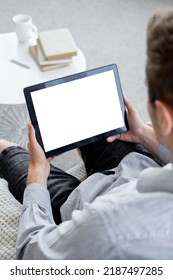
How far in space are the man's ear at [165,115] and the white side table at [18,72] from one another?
→ 929 millimetres

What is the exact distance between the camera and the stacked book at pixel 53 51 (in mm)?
1666

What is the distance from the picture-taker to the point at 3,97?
1576 mm

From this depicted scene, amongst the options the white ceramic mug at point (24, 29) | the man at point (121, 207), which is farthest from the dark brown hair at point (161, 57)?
the white ceramic mug at point (24, 29)

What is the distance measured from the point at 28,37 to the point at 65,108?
70cm

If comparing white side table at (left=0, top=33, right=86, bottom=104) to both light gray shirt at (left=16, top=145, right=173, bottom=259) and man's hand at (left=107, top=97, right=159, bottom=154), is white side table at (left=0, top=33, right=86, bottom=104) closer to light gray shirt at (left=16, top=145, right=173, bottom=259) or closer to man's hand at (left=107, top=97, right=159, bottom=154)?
man's hand at (left=107, top=97, right=159, bottom=154)

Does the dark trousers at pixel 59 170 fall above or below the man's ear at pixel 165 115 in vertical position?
below

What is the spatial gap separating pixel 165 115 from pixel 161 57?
88mm

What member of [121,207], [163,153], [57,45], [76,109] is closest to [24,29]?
[57,45]

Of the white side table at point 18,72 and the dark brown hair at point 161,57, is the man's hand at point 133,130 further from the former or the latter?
the dark brown hair at point 161,57

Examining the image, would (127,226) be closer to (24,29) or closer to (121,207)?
(121,207)

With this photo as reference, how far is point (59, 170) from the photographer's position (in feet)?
4.23

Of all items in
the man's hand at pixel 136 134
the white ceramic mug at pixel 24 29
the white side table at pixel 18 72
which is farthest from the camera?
the white ceramic mug at pixel 24 29

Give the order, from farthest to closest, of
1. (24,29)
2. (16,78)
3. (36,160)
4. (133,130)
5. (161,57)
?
(24,29) < (16,78) < (133,130) < (36,160) < (161,57)
